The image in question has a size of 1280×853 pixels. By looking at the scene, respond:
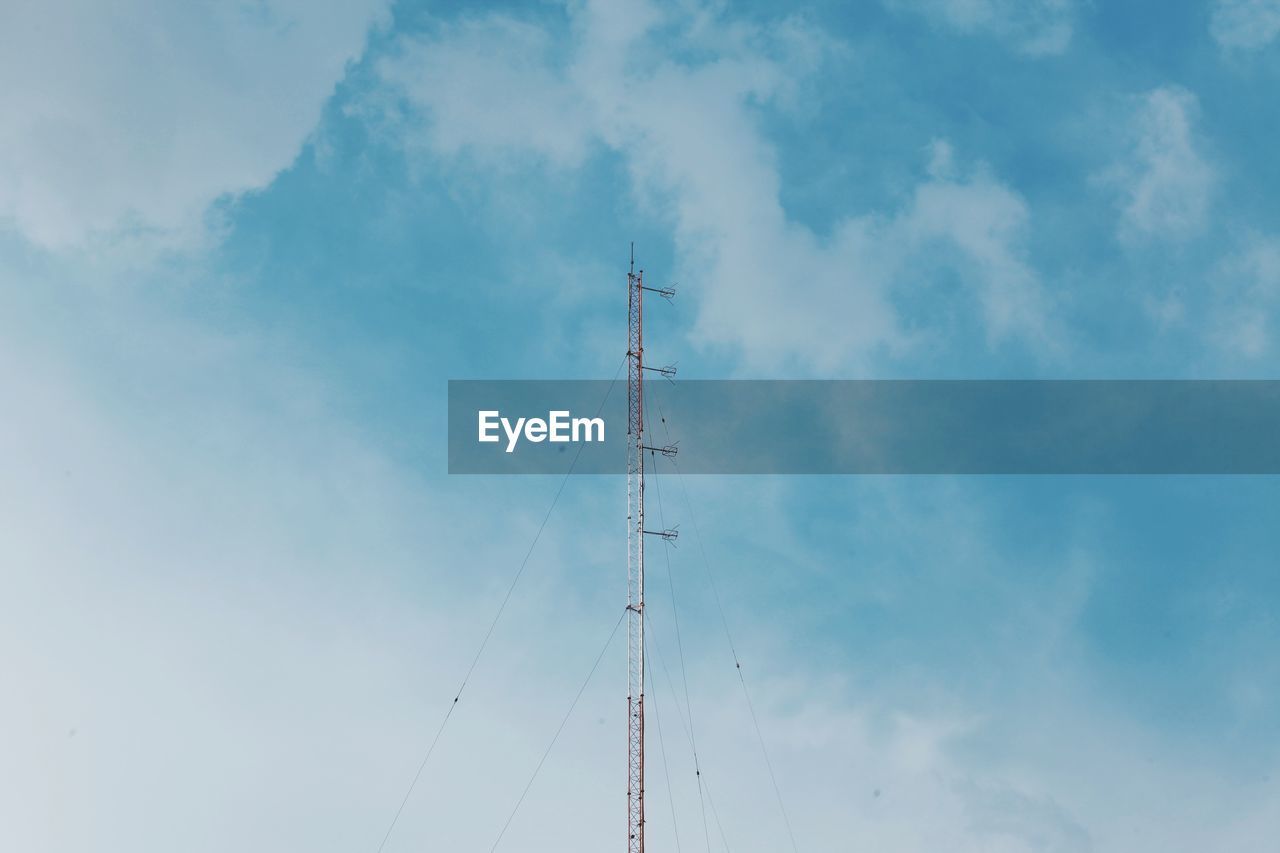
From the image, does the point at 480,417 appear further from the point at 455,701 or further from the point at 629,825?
the point at 629,825

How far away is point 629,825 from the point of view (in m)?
116

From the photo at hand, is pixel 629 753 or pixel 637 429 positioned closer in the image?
pixel 629 753

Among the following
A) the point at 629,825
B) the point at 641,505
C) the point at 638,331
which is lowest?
the point at 629,825

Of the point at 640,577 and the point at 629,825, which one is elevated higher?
the point at 640,577

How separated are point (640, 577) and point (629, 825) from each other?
19002 mm

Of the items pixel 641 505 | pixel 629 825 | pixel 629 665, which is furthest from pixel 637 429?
pixel 629 825

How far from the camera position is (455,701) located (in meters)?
126

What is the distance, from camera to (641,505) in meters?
123

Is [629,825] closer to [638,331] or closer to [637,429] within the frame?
[637,429]

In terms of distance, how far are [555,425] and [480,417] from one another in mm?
6012

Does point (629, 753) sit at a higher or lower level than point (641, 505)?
lower

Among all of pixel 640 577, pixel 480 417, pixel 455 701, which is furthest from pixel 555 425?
pixel 455 701

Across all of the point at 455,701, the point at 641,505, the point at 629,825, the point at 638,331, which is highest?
the point at 638,331

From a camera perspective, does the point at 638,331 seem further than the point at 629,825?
Yes
